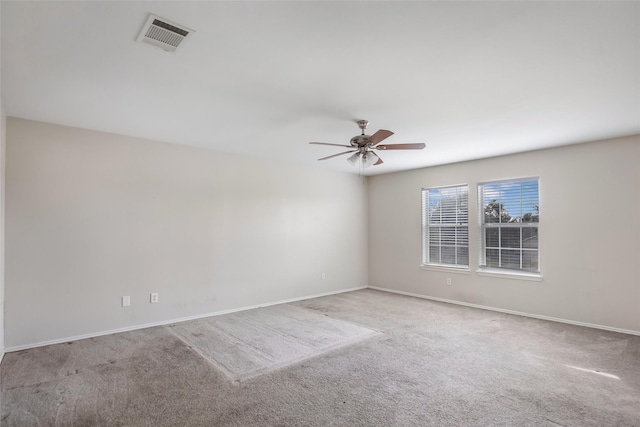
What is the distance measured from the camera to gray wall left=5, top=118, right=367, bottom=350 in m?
3.50

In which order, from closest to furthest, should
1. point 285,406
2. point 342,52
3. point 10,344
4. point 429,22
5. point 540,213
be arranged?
1. point 429,22
2. point 342,52
3. point 285,406
4. point 10,344
5. point 540,213

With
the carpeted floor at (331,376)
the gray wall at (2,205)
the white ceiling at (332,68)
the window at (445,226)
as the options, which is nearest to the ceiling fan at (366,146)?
the white ceiling at (332,68)

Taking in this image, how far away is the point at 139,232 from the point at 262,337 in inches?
82.9

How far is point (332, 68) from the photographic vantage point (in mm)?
2412

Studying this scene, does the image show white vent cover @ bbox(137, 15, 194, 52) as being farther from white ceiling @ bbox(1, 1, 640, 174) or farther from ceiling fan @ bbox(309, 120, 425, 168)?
ceiling fan @ bbox(309, 120, 425, 168)

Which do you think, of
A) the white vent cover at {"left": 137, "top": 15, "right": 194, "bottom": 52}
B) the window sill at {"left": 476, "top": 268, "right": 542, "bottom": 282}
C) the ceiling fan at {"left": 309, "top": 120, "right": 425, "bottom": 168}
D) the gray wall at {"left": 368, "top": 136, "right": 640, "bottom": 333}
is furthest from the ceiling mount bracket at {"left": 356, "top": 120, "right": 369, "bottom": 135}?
the window sill at {"left": 476, "top": 268, "right": 542, "bottom": 282}

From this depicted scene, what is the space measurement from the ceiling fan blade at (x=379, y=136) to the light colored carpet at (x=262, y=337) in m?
2.26

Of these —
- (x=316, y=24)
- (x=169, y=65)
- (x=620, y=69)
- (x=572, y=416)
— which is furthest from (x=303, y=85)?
(x=572, y=416)

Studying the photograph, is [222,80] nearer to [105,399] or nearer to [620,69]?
[105,399]

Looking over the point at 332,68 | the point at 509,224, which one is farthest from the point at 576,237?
the point at 332,68

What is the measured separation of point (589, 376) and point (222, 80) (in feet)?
13.3

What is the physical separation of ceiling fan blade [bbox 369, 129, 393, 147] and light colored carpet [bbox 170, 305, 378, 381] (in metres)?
2.26

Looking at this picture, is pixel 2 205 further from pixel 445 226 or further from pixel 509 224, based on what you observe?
pixel 509 224

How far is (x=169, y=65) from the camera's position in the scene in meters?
2.38
